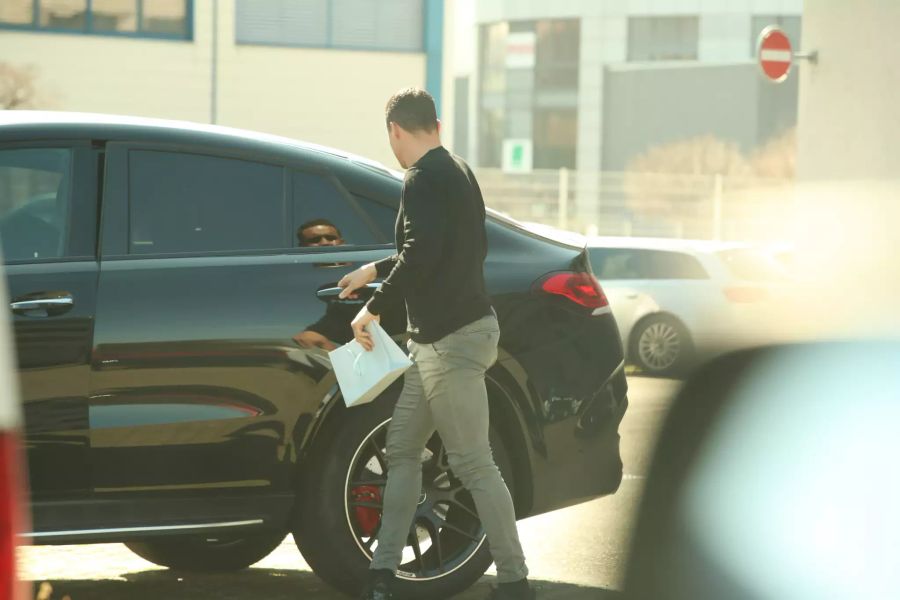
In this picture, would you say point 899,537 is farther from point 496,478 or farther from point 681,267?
point 681,267

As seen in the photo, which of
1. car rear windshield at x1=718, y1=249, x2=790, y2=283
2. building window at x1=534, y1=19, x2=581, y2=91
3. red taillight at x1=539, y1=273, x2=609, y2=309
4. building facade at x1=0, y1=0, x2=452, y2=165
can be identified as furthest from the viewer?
building window at x1=534, y1=19, x2=581, y2=91

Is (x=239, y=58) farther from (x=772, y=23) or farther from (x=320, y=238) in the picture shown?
(x=772, y=23)

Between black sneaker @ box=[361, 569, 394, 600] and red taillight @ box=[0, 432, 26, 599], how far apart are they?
2.89 m

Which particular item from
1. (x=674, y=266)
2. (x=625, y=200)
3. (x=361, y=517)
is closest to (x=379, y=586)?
(x=361, y=517)

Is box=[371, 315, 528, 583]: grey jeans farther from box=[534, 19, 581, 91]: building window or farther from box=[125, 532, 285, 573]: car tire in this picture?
box=[534, 19, 581, 91]: building window

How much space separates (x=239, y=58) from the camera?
113ft

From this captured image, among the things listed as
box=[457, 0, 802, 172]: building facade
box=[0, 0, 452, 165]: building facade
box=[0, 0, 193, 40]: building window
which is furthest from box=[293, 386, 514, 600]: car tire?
box=[457, 0, 802, 172]: building facade

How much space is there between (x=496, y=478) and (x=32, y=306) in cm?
162

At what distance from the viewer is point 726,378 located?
90.7 inches

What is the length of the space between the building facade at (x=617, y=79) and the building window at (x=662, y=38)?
52 millimetres

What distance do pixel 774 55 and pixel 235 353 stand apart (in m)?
15.5

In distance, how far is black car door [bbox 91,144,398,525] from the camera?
5117mm

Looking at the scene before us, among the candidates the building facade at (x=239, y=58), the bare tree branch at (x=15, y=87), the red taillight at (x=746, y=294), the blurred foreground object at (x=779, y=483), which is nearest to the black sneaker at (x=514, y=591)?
the blurred foreground object at (x=779, y=483)

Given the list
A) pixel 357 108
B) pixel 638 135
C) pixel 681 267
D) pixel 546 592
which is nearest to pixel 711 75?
pixel 638 135
